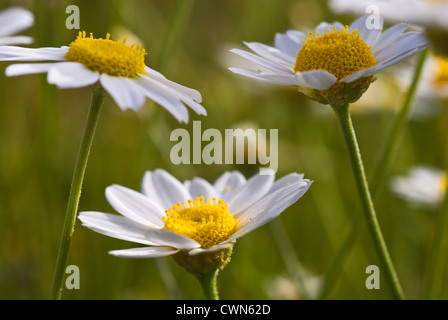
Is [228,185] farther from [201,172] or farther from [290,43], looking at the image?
[201,172]

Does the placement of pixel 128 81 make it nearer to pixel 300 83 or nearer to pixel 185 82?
pixel 300 83

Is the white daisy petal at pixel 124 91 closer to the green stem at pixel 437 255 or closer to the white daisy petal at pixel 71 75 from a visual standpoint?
the white daisy petal at pixel 71 75

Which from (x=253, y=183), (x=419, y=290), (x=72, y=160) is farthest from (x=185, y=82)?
(x=253, y=183)

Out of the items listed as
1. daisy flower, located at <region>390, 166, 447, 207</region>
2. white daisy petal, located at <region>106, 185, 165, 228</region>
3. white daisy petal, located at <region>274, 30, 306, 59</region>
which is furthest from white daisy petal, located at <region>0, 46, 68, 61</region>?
daisy flower, located at <region>390, 166, 447, 207</region>

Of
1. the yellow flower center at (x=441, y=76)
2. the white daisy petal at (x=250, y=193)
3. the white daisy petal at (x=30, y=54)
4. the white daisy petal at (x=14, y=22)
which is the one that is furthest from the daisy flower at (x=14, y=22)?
the yellow flower center at (x=441, y=76)
